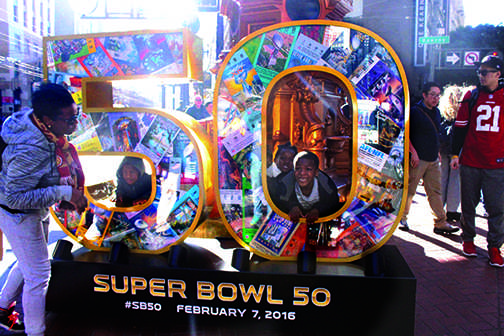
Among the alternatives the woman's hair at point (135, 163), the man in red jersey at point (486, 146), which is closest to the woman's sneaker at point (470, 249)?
the man in red jersey at point (486, 146)

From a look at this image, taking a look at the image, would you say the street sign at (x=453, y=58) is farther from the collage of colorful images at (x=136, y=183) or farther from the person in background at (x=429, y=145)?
the collage of colorful images at (x=136, y=183)

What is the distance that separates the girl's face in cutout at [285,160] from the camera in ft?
10.2

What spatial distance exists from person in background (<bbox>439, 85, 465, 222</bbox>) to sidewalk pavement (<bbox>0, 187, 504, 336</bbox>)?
→ 2.31 ft

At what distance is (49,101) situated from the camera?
2656 millimetres

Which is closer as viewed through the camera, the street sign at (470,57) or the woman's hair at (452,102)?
the woman's hair at (452,102)

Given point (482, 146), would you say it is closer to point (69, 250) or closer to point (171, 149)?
point (171, 149)

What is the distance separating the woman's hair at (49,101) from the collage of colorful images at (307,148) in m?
1.07

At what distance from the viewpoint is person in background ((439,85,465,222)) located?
5.98 metres

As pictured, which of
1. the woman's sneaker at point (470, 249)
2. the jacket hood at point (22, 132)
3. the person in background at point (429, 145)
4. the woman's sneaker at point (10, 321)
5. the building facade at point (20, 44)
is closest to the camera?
the jacket hood at point (22, 132)

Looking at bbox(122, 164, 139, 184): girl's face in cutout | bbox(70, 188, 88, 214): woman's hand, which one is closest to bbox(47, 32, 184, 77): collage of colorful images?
bbox(122, 164, 139, 184): girl's face in cutout

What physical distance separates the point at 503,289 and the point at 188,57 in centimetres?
349

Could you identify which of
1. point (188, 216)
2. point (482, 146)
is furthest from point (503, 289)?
point (188, 216)

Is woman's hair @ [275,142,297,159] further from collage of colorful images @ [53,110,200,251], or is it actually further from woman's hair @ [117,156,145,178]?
woman's hair @ [117,156,145,178]

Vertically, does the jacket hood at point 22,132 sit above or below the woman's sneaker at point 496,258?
above
